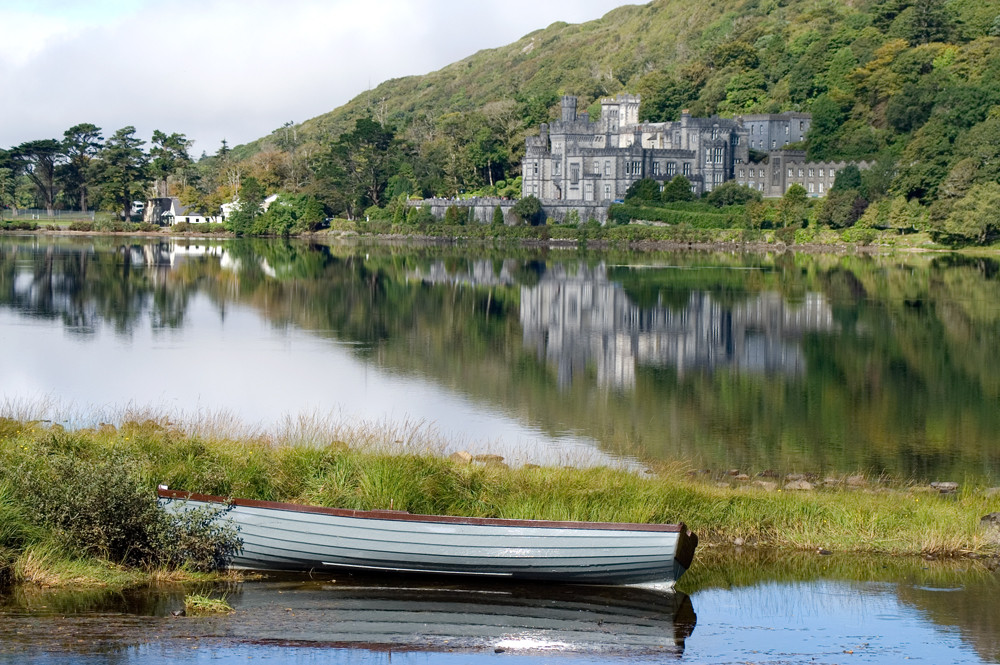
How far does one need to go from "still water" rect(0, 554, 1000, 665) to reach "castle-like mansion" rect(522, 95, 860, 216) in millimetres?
104753

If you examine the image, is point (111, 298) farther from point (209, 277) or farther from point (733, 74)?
point (733, 74)

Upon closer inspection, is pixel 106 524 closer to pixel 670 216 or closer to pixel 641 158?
pixel 670 216

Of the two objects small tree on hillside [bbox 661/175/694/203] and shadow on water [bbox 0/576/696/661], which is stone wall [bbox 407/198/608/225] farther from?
shadow on water [bbox 0/576/696/661]

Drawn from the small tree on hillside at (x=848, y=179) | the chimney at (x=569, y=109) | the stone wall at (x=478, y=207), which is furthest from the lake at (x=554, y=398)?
the chimney at (x=569, y=109)

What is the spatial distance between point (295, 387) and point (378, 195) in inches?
4327

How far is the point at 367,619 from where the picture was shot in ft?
43.0

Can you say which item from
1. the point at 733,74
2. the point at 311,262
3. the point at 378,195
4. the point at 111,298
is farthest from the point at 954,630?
the point at 733,74

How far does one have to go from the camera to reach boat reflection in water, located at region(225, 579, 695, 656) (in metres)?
12.5

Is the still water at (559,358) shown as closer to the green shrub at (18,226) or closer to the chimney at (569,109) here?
the chimney at (569,109)

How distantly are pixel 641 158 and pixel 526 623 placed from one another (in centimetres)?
10997

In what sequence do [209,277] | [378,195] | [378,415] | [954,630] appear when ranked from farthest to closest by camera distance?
[378,195]
[209,277]
[378,415]
[954,630]

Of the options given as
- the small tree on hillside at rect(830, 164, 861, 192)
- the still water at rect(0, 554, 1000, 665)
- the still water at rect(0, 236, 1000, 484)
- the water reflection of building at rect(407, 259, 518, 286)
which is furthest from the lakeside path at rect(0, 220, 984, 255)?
→ the still water at rect(0, 554, 1000, 665)

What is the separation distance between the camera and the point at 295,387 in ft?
96.8

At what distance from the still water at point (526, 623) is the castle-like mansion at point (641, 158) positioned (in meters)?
105
